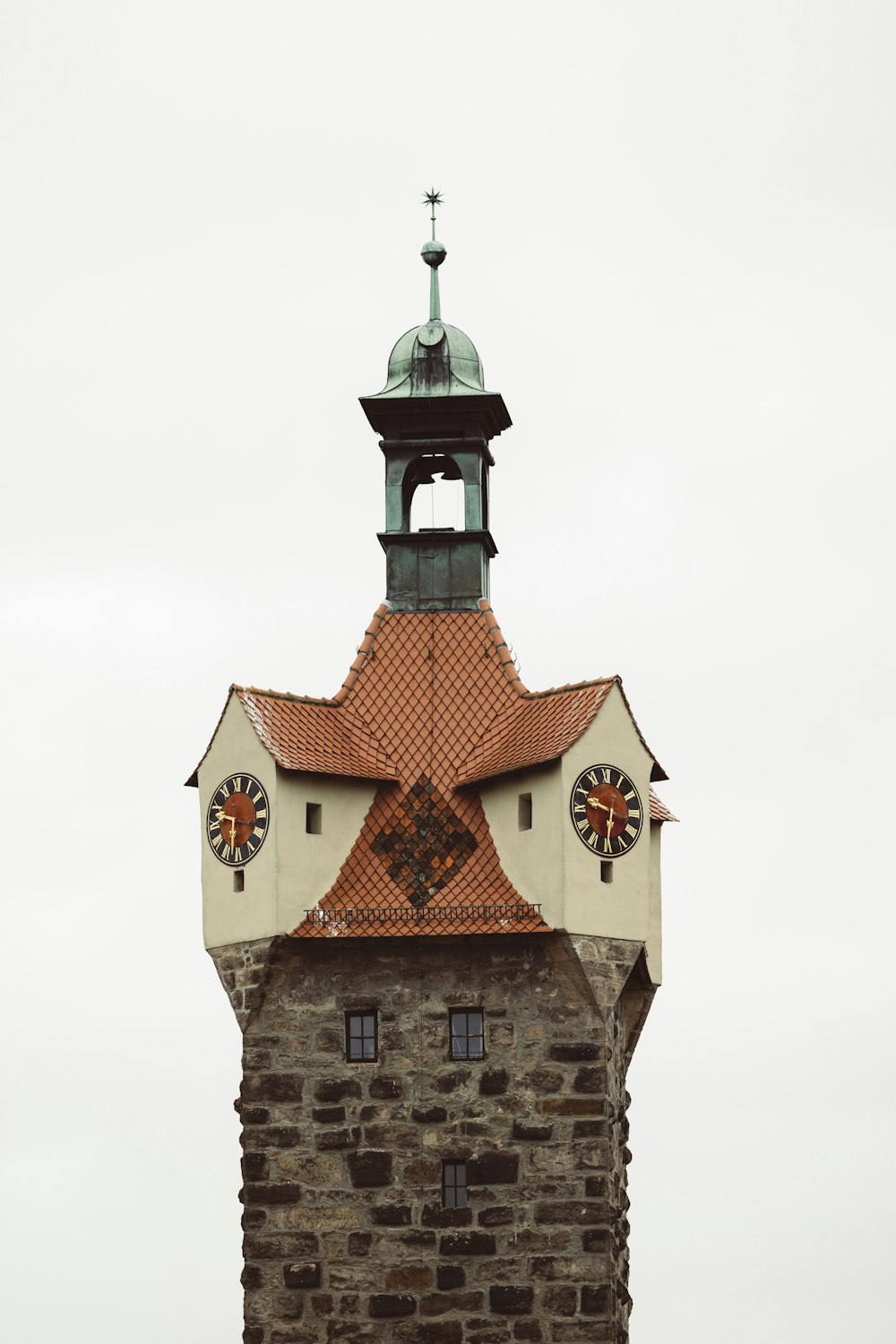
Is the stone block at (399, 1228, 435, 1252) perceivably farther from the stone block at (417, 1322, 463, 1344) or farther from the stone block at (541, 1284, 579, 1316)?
the stone block at (541, 1284, 579, 1316)

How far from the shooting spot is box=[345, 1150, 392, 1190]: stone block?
54.1 metres

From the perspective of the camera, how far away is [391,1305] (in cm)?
5369

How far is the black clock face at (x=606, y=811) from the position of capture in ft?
180

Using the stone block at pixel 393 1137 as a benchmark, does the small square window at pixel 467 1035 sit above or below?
above

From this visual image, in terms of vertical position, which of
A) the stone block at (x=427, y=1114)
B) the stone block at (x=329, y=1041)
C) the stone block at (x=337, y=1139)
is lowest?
the stone block at (x=337, y=1139)

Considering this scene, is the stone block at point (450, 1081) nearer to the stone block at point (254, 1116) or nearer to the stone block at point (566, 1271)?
the stone block at point (254, 1116)

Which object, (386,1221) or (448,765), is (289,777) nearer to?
(448,765)

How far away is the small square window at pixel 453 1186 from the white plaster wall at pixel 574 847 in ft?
11.9

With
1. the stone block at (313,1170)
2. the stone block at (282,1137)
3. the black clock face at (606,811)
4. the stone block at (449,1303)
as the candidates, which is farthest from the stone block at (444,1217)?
the black clock face at (606,811)

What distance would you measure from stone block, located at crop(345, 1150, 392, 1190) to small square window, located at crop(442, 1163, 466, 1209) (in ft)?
2.48

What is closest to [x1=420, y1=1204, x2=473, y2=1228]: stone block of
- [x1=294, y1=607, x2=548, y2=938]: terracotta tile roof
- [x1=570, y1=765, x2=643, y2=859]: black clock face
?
[x1=294, y1=607, x2=548, y2=938]: terracotta tile roof

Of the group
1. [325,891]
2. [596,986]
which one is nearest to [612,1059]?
[596,986]

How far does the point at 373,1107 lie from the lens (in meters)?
54.3

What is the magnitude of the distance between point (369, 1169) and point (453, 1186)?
118cm
